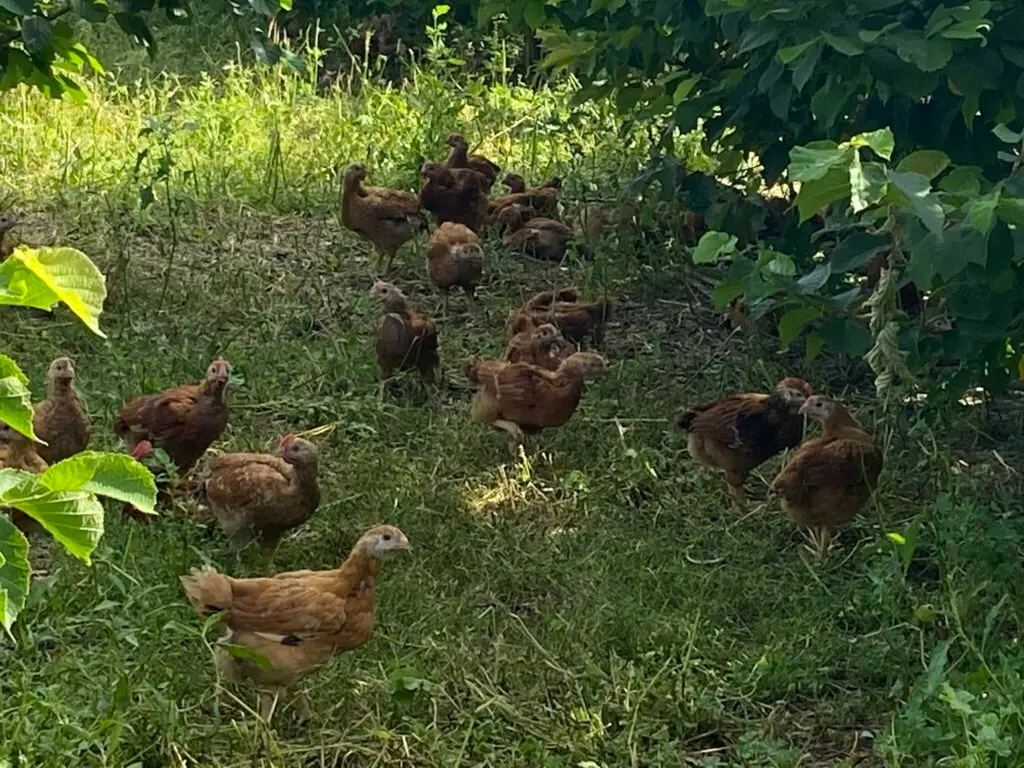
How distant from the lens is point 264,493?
4809mm

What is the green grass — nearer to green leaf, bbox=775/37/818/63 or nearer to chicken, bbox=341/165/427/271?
chicken, bbox=341/165/427/271

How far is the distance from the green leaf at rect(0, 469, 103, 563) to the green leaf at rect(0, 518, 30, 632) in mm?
77

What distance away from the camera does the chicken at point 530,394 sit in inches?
229

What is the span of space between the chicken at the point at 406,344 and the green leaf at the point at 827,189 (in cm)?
338

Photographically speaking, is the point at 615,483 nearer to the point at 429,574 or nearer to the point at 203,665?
the point at 429,574

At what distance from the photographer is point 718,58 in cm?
628

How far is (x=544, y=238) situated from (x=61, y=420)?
3328mm

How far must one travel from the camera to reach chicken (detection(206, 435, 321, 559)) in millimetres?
4828

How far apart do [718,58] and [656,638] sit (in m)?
2.80

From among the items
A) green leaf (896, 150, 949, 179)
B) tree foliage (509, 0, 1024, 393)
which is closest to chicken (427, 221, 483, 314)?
tree foliage (509, 0, 1024, 393)

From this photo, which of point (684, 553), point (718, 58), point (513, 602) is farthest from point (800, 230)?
point (513, 602)

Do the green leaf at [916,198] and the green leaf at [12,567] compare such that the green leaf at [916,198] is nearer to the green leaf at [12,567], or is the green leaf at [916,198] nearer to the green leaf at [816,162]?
the green leaf at [816,162]

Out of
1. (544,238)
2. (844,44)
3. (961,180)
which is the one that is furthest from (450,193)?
(961,180)


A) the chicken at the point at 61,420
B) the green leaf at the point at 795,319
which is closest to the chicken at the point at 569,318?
the chicken at the point at 61,420
